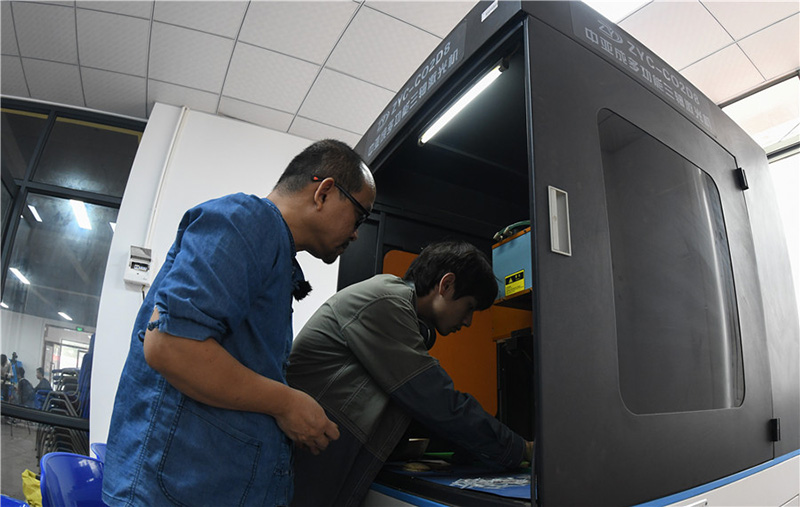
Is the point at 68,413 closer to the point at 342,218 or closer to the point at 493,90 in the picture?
the point at 342,218

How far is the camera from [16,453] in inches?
148

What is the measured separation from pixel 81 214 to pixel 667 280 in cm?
510

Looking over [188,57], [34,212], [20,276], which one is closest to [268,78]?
[188,57]

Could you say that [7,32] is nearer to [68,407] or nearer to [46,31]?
[46,31]

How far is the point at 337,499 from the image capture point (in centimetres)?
122

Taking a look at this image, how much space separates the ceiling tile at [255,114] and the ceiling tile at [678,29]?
3.12 metres

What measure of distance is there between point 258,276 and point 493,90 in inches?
40.0

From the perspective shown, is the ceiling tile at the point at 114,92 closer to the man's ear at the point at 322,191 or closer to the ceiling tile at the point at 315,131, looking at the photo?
the ceiling tile at the point at 315,131

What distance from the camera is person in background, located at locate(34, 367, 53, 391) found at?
153 inches

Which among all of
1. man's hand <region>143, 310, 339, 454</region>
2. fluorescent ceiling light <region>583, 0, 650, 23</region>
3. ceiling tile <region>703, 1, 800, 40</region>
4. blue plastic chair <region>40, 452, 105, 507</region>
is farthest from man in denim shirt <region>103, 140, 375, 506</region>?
ceiling tile <region>703, 1, 800, 40</region>

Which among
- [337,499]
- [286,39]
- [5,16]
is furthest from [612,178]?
[5,16]

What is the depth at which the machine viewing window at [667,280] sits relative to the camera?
101cm

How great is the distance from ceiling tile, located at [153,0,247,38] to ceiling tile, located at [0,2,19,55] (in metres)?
1.26

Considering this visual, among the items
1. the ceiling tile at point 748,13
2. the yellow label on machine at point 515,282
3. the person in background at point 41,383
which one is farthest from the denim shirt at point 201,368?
the person in background at point 41,383
